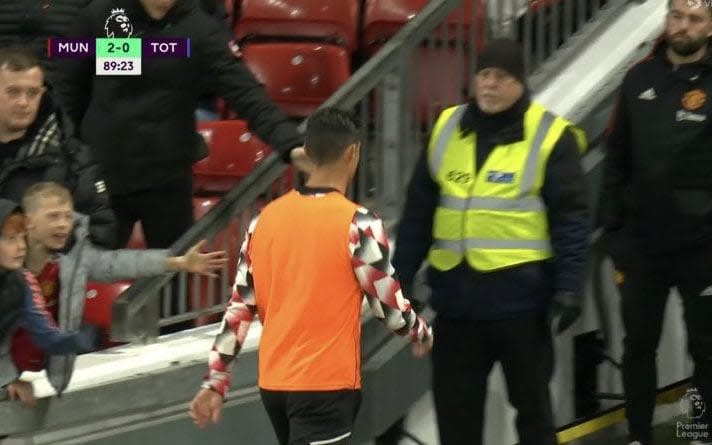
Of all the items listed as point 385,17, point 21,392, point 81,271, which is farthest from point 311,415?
point 385,17

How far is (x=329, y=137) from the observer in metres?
4.95

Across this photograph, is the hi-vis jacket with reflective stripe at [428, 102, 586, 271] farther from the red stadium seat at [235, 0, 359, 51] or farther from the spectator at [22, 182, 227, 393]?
the red stadium seat at [235, 0, 359, 51]

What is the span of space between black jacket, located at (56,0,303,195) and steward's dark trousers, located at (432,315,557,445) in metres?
1.14

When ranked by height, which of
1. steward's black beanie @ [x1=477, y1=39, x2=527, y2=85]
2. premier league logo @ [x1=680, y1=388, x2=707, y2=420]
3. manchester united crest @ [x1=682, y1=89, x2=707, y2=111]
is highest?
steward's black beanie @ [x1=477, y1=39, x2=527, y2=85]

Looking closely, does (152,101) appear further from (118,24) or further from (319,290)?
(319,290)

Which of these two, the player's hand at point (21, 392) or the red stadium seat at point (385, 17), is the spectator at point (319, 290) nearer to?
the player's hand at point (21, 392)

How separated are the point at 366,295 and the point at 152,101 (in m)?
1.52

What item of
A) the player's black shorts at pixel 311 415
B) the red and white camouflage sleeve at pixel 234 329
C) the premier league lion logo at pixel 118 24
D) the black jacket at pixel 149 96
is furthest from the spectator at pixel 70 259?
the premier league lion logo at pixel 118 24

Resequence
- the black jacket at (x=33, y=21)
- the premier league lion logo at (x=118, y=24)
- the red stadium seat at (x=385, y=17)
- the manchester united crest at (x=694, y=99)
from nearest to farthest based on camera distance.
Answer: the manchester united crest at (x=694, y=99) < the premier league lion logo at (x=118, y=24) < the black jacket at (x=33, y=21) < the red stadium seat at (x=385, y=17)

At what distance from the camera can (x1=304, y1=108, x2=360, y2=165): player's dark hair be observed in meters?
4.95

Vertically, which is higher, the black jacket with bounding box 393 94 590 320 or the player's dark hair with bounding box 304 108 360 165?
the player's dark hair with bounding box 304 108 360 165

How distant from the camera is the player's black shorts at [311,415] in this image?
497cm

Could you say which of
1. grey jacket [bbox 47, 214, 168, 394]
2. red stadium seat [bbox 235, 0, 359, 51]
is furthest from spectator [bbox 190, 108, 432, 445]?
red stadium seat [bbox 235, 0, 359, 51]

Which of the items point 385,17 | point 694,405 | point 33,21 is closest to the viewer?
point 33,21
